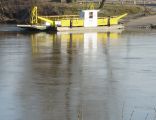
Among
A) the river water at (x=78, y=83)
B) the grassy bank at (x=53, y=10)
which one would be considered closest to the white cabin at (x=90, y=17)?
the grassy bank at (x=53, y=10)

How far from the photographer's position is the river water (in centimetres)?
1645

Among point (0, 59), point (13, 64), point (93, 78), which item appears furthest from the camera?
point (0, 59)

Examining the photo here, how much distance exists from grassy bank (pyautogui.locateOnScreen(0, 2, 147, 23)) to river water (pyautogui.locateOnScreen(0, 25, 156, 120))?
3264cm

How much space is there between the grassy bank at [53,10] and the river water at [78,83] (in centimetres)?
3264

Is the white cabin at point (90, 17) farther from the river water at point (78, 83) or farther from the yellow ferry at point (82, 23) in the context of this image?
the river water at point (78, 83)

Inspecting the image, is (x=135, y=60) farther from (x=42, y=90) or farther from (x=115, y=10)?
(x=115, y=10)

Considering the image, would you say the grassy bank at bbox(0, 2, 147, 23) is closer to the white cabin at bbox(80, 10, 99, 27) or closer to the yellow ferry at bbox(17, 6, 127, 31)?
the yellow ferry at bbox(17, 6, 127, 31)

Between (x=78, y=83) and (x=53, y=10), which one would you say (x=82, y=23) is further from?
(x=78, y=83)

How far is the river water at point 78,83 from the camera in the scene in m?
16.5

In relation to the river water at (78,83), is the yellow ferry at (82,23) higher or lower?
lower

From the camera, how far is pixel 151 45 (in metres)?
38.4

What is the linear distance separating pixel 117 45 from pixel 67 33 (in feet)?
44.9

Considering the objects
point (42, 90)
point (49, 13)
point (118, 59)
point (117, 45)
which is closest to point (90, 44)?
point (117, 45)

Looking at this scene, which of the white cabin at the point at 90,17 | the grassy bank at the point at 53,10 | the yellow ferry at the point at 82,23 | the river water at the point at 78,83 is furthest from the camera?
the grassy bank at the point at 53,10
